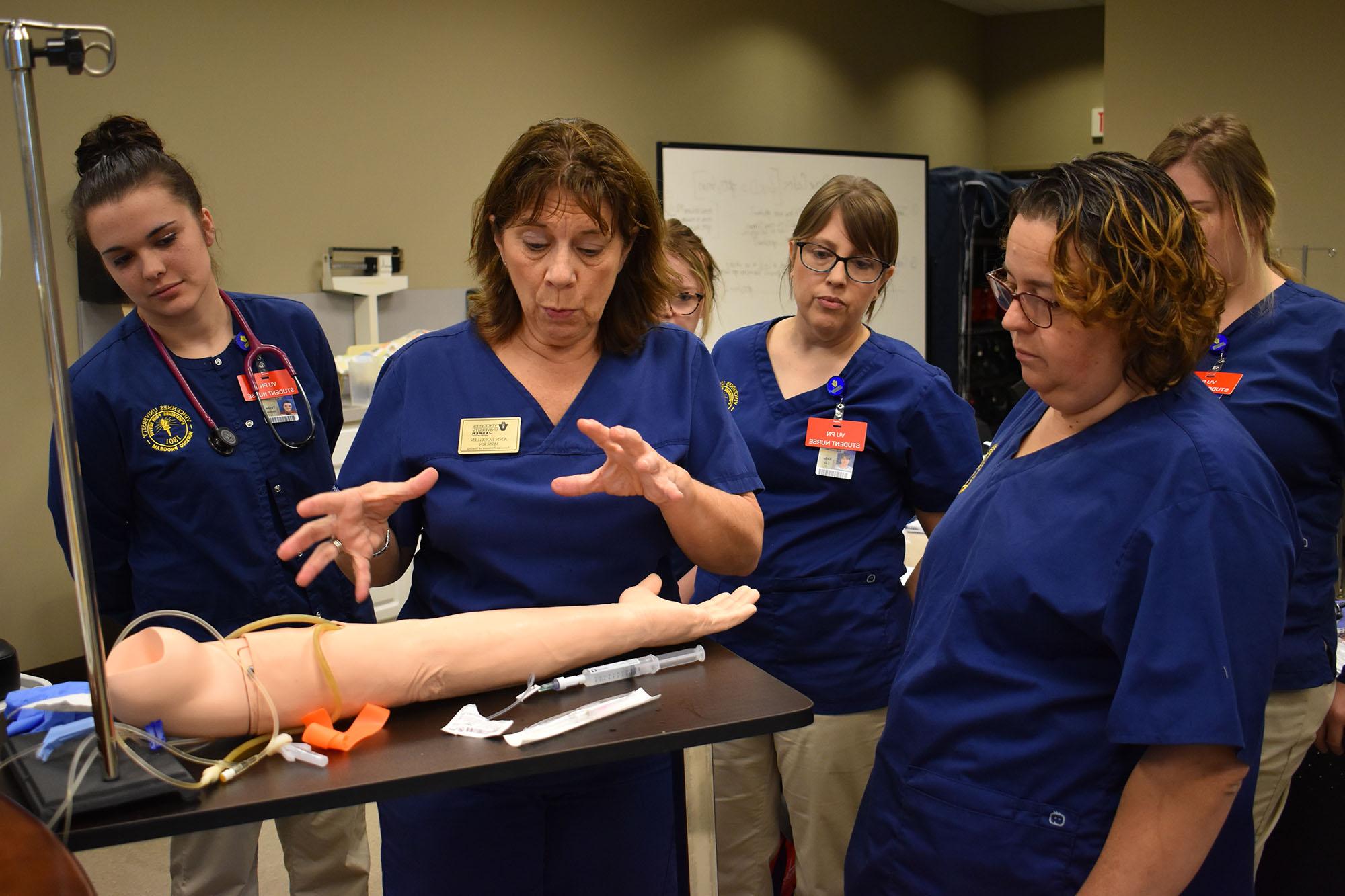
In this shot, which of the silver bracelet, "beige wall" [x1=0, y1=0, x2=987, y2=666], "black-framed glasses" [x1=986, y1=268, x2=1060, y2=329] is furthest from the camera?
"beige wall" [x1=0, y1=0, x2=987, y2=666]

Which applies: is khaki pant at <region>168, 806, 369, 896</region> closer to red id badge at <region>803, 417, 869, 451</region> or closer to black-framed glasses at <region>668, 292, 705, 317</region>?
red id badge at <region>803, 417, 869, 451</region>

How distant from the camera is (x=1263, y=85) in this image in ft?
14.7

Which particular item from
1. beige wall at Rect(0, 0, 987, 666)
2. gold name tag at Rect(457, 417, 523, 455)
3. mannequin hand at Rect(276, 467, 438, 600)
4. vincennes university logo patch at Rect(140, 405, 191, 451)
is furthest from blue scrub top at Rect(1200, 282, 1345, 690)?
beige wall at Rect(0, 0, 987, 666)

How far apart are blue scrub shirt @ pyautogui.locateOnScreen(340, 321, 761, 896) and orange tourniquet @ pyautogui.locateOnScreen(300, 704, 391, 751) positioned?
183mm

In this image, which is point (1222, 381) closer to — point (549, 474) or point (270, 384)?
point (549, 474)

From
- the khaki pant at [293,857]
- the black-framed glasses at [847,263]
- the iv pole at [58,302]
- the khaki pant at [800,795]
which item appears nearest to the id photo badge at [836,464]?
the black-framed glasses at [847,263]

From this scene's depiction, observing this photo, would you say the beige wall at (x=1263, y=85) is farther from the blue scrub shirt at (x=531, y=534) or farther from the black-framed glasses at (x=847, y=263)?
the blue scrub shirt at (x=531, y=534)

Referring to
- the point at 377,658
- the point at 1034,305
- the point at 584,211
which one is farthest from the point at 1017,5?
the point at 377,658

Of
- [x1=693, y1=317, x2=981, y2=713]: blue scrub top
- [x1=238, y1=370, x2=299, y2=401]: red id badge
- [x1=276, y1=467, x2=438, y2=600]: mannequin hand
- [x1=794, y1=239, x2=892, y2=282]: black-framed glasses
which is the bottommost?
[x1=693, y1=317, x2=981, y2=713]: blue scrub top

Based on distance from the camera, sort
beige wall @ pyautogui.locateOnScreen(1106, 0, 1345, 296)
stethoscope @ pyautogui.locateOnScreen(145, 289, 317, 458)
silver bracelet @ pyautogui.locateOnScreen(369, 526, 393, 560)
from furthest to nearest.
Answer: beige wall @ pyautogui.locateOnScreen(1106, 0, 1345, 296) → stethoscope @ pyautogui.locateOnScreen(145, 289, 317, 458) → silver bracelet @ pyautogui.locateOnScreen(369, 526, 393, 560)

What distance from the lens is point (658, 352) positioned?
147 cm

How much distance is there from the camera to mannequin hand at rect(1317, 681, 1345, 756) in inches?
67.2

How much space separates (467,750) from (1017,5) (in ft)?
25.2

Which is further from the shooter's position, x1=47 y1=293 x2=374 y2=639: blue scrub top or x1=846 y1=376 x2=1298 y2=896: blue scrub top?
x1=47 y1=293 x2=374 y2=639: blue scrub top
